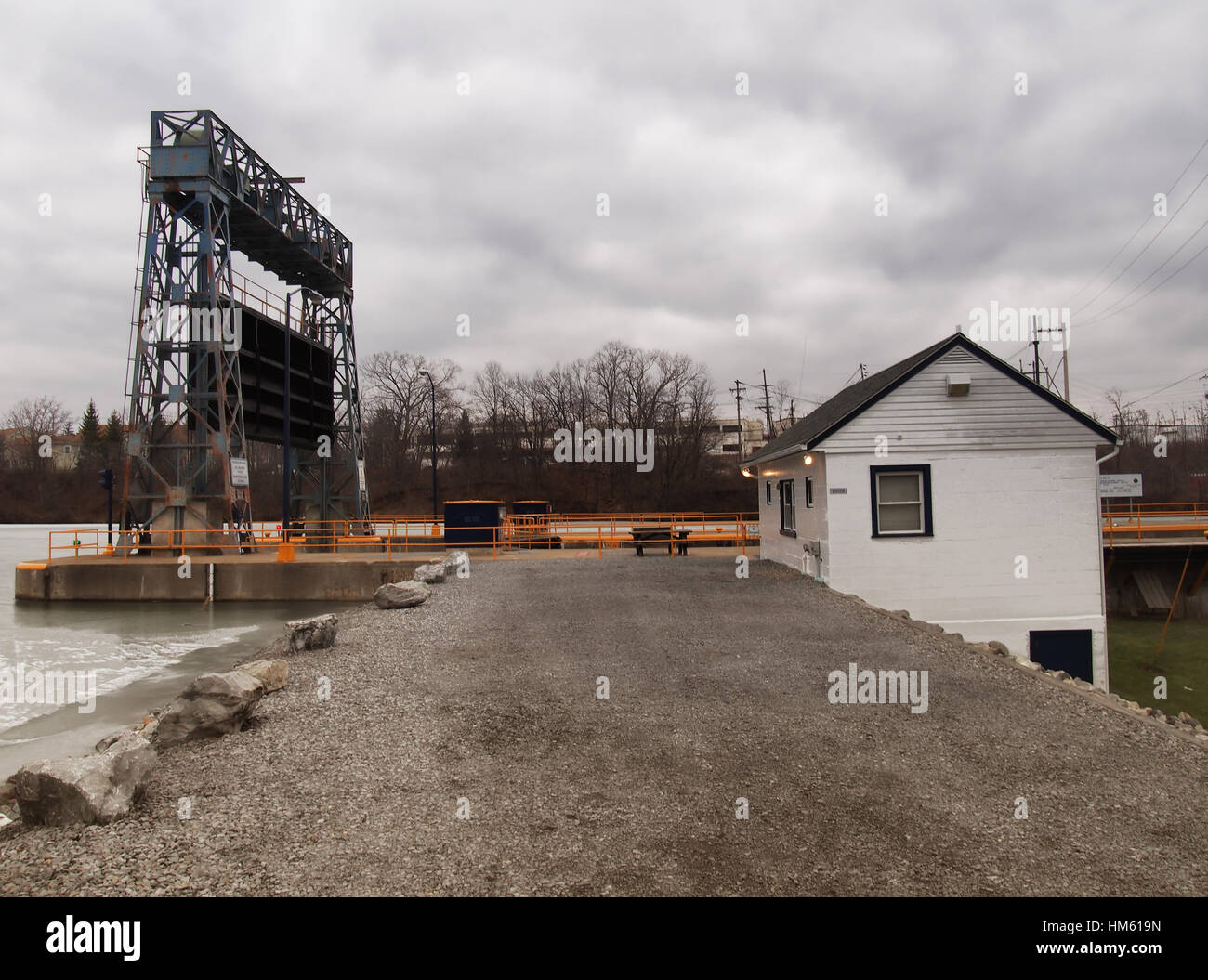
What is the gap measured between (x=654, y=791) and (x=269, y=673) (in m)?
5.04

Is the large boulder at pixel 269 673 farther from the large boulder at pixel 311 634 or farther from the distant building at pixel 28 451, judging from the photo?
the distant building at pixel 28 451

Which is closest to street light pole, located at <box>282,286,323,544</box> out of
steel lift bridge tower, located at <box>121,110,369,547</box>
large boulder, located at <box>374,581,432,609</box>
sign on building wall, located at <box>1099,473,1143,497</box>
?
steel lift bridge tower, located at <box>121,110,369,547</box>

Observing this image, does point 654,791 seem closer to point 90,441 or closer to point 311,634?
point 311,634

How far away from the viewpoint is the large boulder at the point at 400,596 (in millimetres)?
13828

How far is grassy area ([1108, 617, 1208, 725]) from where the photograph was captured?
46.7 feet

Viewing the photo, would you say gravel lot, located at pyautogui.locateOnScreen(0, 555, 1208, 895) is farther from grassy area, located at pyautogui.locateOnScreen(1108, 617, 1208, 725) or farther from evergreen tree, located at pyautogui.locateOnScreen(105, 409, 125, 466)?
evergreen tree, located at pyautogui.locateOnScreen(105, 409, 125, 466)

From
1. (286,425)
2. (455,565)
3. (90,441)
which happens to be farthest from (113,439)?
(455,565)

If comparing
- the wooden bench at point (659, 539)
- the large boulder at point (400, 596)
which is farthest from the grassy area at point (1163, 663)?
the large boulder at point (400, 596)

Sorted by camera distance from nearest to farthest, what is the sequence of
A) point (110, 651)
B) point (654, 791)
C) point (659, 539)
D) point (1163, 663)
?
point (654, 791)
point (110, 651)
point (1163, 663)
point (659, 539)

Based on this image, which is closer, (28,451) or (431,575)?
(431,575)

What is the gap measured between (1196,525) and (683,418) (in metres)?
37.1

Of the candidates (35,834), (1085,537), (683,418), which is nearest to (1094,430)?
(1085,537)

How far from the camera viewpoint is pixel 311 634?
10.2m

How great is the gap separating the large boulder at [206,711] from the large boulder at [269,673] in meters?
0.89
